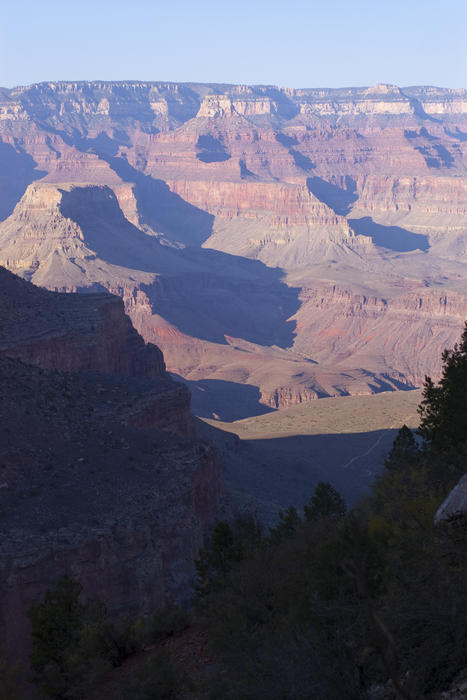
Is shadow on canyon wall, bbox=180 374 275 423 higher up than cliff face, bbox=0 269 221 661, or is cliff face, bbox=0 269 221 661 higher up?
cliff face, bbox=0 269 221 661

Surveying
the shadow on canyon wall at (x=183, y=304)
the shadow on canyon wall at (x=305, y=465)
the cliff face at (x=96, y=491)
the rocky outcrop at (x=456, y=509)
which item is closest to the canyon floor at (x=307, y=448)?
the shadow on canyon wall at (x=305, y=465)

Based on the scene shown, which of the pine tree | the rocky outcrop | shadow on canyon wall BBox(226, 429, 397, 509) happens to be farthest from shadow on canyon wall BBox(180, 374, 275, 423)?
the rocky outcrop

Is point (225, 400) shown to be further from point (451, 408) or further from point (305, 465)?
point (451, 408)

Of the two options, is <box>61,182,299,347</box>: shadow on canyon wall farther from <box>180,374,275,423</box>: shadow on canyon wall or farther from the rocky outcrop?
the rocky outcrop

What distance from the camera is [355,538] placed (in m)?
9.81

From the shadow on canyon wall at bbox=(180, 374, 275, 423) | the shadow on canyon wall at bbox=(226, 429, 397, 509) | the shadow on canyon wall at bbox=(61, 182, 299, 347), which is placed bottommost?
the shadow on canyon wall at bbox=(180, 374, 275, 423)

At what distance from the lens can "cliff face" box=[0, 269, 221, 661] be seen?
107 feet

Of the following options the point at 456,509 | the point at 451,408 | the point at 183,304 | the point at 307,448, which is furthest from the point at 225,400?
the point at 456,509

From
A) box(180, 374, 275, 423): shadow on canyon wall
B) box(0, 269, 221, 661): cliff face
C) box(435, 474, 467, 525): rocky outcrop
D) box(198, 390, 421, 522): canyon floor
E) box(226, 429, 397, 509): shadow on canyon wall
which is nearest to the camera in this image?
box(435, 474, 467, 525): rocky outcrop

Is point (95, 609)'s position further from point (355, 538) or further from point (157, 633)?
point (355, 538)

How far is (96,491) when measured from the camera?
37375 mm

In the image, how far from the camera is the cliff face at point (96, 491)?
32.5m

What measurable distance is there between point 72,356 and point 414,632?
47.8 metres

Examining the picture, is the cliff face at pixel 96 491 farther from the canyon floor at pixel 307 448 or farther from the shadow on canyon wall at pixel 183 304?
the shadow on canyon wall at pixel 183 304
